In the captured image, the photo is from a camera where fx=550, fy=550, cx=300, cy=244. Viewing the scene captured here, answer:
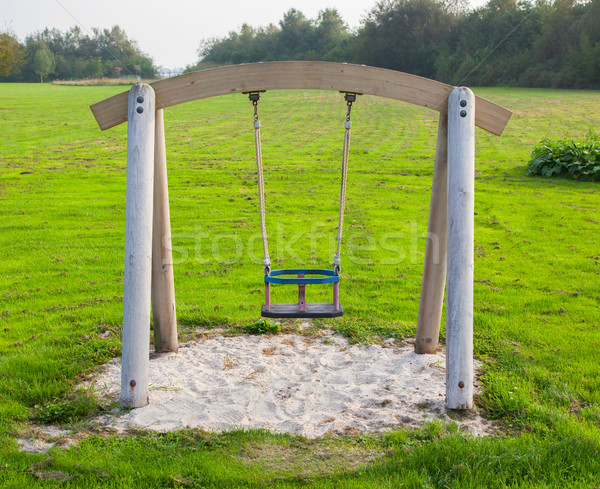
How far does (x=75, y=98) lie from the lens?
35.5 metres

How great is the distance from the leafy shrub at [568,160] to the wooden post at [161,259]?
35.0ft

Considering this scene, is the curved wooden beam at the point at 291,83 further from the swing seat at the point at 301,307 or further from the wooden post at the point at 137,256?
the swing seat at the point at 301,307

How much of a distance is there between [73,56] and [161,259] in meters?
67.9

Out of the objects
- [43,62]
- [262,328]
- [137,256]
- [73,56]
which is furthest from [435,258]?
[73,56]

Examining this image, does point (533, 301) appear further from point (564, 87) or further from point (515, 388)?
point (564, 87)

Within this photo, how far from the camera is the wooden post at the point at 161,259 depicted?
443cm

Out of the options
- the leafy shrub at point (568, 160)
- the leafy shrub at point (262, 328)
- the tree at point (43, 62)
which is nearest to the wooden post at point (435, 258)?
the leafy shrub at point (262, 328)

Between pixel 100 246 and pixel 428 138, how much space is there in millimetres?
13601

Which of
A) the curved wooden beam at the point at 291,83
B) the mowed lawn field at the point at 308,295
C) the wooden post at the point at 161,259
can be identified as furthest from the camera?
the wooden post at the point at 161,259

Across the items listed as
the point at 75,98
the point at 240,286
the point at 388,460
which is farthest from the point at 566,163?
the point at 75,98

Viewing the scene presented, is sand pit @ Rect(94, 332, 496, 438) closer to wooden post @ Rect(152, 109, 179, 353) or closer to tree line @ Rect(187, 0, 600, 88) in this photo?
wooden post @ Rect(152, 109, 179, 353)

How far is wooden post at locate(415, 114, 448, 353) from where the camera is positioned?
14.3ft

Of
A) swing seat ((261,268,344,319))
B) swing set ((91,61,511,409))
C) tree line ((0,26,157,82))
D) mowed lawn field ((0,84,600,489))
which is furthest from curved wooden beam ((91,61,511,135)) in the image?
tree line ((0,26,157,82))

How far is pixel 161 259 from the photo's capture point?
4.58m
